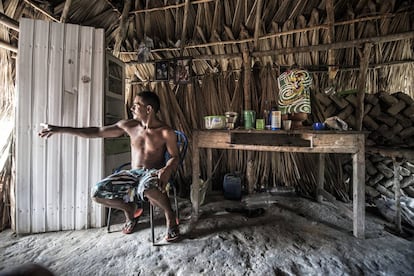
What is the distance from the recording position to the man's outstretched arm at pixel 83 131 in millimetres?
2068

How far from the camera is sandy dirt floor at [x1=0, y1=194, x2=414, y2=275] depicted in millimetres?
1673

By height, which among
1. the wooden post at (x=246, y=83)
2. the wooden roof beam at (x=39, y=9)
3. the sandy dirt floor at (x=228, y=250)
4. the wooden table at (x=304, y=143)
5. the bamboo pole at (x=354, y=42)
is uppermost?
the wooden roof beam at (x=39, y=9)

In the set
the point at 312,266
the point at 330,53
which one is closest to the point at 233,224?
the point at 312,266

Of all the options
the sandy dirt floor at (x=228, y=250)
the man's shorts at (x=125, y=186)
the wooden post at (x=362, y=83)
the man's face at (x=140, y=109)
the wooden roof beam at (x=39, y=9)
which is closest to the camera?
the sandy dirt floor at (x=228, y=250)

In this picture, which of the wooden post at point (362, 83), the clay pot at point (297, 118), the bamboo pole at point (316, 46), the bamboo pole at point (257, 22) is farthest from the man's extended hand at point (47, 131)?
the wooden post at point (362, 83)

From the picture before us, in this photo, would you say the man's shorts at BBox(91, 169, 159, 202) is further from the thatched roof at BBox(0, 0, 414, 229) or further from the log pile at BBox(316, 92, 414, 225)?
the log pile at BBox(316, 92, 414, 225)

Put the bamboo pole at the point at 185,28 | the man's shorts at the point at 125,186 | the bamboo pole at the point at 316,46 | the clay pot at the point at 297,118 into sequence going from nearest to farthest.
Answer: the man's shorts at the point at 125,186, the clay pot at the point at 297,118, the bamboo pole at the point at 316,46, the bamboo pole at the point at 185,28

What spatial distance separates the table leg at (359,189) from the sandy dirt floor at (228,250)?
15 centimetres

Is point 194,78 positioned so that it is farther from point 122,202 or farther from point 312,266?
point 312,266

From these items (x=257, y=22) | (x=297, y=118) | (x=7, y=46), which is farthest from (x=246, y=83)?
(x=7, y=46)

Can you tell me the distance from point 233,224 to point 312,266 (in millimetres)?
969

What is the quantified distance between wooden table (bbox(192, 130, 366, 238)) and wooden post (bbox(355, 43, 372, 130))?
4.09 ft

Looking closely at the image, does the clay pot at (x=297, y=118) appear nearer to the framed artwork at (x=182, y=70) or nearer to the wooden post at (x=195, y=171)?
the wooden post at (x=195, y=171)

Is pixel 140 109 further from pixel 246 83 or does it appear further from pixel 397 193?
pixel 397 193
